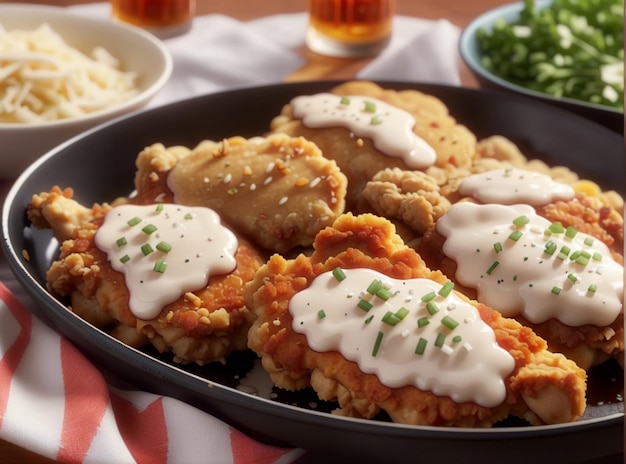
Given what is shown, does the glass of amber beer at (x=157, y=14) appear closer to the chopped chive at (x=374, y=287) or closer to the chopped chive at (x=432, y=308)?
the chopped chive at (x=374, y=287)

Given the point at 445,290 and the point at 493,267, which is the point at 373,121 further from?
the point at 445,290

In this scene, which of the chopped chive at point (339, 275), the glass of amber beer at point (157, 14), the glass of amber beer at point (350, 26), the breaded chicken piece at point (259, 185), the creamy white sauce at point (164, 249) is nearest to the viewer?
the chopped chive at point (339, 275)

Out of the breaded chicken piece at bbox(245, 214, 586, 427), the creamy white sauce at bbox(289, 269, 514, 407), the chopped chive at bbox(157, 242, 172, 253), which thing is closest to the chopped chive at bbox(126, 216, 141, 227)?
the chopped chive at bbox(157, 242, 172, 253)

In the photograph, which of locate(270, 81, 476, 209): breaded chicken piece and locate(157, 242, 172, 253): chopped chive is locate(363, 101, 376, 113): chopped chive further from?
locate(157, 242, 172, 253): chopped chive

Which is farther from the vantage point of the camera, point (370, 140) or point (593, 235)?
point (370, 140)

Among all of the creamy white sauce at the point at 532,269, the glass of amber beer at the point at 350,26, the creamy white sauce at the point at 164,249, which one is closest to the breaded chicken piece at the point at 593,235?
the creamy white sauce at the point at 532,269

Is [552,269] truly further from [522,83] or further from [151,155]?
[522,83]

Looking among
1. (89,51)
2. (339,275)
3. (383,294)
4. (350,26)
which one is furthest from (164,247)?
(350,26)
